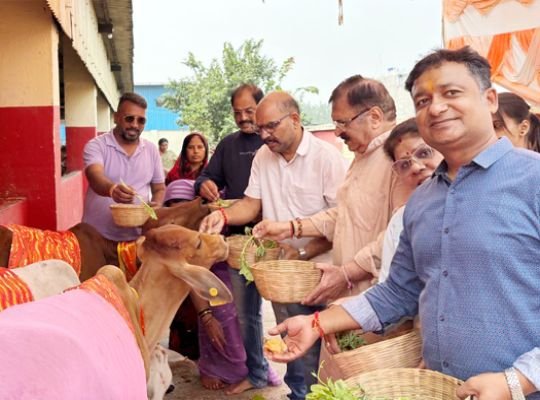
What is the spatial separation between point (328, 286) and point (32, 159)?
292 cm

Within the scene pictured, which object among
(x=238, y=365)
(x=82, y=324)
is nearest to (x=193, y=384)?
(x=238, y=365)

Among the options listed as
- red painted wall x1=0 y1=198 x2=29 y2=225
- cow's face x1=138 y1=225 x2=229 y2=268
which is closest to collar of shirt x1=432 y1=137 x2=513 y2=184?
A: cow's face x1=138 y1=225 x2=229 y2=268

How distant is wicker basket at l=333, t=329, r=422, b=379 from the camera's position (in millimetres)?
2193

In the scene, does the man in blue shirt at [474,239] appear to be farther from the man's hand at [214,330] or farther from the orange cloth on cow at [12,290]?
the man's hand at [214,330]

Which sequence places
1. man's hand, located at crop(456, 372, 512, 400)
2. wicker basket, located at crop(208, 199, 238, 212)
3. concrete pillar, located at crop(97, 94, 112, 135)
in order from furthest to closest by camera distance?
1. concrete pillar, located at crop(97, 94, 112, 135)
2. wicker basket, located at crop(208, 199, 238, 212)
3. man's hand, located at crop(456, 372, 512, 400)

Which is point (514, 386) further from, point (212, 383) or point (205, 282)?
point (212, 383)

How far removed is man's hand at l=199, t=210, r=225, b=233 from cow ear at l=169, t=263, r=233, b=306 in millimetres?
857

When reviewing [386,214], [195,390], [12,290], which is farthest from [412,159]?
[195,390]

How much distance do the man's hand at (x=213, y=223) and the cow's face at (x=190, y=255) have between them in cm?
50

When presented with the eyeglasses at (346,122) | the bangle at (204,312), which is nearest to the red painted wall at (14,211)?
the bangle at (204,312)

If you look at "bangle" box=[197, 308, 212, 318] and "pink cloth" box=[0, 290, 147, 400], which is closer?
"pink cloth" box=[0, 290, 147, 400]

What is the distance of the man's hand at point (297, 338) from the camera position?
2240 mm

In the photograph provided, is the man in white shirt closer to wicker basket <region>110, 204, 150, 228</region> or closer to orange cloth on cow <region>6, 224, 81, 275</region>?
wicker basket <region>110, 204, 150, 228</region>

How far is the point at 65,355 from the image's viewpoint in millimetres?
1539
